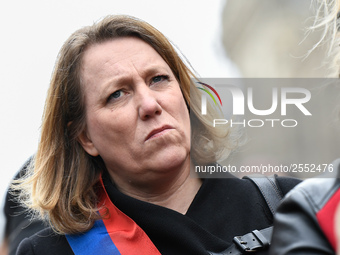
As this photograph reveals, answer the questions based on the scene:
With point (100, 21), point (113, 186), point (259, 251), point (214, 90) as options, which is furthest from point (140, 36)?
point (259, 251)

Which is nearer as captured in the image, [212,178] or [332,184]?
[332,184]

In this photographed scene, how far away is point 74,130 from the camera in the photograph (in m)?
3.00

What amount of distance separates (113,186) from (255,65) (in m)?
14.1

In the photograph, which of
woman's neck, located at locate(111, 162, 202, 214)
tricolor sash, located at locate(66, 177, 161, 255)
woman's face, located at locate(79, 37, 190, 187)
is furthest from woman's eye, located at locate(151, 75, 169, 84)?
tricolor sash, located at locate(66, 177, 161, 255)

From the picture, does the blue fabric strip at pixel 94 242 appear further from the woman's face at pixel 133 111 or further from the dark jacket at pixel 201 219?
the woman's face at pixel 133 111

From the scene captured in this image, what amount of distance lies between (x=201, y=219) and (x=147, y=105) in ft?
1.78

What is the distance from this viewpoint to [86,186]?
2941mm

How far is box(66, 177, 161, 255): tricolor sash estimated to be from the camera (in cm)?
253

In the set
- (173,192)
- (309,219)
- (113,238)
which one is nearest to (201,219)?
(173,192)

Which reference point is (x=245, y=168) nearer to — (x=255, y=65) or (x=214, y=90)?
(x=214, y=90)

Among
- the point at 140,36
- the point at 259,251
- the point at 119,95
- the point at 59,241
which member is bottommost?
the point at 59,241

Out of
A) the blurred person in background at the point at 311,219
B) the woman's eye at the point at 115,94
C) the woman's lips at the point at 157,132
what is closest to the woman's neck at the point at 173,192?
the woman's lips at the point at 157,132

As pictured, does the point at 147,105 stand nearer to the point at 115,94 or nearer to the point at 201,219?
the point at 115,94

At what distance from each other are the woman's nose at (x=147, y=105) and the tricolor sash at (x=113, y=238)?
0.46 meters
